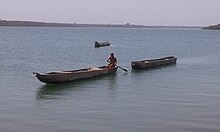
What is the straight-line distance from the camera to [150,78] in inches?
1195

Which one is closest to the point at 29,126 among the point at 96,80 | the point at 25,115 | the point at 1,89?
the point at 25,115

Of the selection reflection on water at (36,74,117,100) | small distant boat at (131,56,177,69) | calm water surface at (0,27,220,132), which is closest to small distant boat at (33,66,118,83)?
reflection on water at (36,74,117,100)

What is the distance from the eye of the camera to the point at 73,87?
990 inches

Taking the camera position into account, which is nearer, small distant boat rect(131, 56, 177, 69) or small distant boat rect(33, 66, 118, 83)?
small distant boat rect(33, 66, 118, 83)

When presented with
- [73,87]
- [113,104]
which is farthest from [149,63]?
[113,104]

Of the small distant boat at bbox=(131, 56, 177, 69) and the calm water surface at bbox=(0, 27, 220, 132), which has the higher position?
the small distant boat at bbox=(131, 56, 177, 69)

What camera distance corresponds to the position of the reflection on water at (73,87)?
2261cm

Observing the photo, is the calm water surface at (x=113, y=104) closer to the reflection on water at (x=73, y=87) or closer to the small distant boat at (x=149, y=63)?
the reflection on water at (x=73, y=87)

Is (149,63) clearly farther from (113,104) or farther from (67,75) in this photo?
(113,104)

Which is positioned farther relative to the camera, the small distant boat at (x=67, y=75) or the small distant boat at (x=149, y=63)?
the small distant boat at (x=149, y=63)

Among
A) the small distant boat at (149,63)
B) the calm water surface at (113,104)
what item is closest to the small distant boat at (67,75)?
the calm water surface at (113,104)

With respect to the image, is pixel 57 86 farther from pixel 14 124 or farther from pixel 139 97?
pixel 14 124

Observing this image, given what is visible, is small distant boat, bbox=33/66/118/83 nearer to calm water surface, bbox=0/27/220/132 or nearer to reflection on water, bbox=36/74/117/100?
reflection on water, bbox=36/74/117/100

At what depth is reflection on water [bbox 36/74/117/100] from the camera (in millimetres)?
22609
